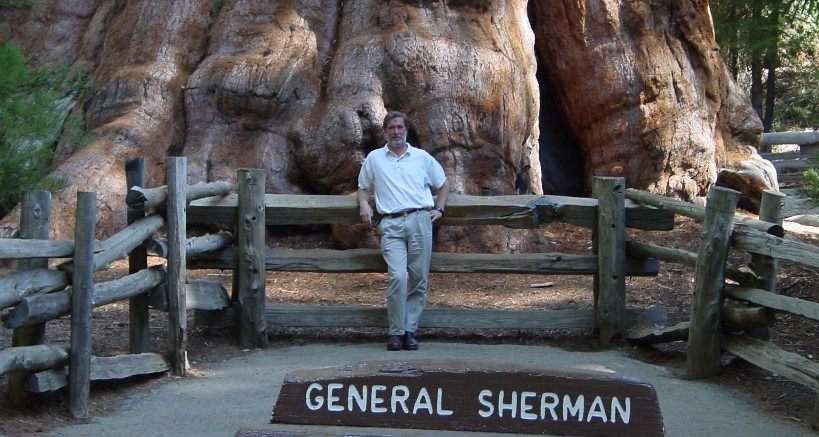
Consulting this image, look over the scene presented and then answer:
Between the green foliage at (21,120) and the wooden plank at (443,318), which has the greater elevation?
the green foliage at (21,120)

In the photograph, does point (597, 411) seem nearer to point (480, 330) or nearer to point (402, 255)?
point (402, 255)

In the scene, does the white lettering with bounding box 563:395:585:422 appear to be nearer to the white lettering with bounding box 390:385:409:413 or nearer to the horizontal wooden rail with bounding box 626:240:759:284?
the white lettering with bounding box 390:385:409:413

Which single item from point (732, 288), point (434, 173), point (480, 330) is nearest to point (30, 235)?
point (434, 173)

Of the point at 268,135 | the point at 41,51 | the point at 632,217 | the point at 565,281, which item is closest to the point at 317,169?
the point at 268,135

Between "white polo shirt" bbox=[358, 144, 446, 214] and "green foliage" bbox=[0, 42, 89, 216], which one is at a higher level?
"green foliage" bbox=[0, 42, 89, 216]

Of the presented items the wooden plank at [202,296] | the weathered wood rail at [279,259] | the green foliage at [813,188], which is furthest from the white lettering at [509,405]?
the green foliage at [813,188]

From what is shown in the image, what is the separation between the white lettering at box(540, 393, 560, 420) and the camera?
121 inches

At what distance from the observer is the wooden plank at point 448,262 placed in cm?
863

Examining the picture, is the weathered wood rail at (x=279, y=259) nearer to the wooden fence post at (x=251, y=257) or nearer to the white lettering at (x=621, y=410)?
the wooden fence post at (x=251, y=257)

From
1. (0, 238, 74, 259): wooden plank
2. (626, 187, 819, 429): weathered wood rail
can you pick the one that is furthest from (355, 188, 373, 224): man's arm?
(0, 238, 74, 259): wooden plank

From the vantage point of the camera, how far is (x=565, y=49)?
47.5 ft

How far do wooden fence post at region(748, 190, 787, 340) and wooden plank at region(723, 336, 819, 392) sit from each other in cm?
18

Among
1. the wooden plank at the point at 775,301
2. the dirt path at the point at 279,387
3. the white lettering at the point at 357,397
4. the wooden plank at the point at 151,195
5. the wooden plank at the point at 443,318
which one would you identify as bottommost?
the dirt path at the point at 279,387

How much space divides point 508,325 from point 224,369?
2579 mm
